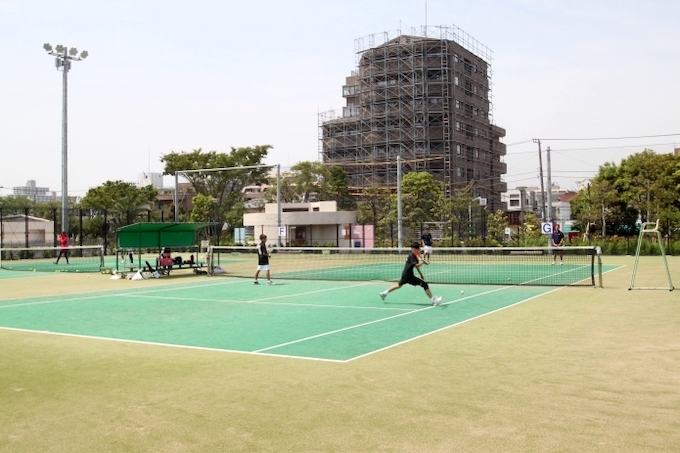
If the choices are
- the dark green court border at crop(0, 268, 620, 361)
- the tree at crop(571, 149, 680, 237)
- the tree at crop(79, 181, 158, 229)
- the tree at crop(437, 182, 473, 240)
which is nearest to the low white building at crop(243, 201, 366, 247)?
the tree at crop(437, 182, 473, 240)

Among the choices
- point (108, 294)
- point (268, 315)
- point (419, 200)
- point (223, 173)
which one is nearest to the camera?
point (268, 315)

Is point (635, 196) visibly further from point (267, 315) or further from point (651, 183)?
point (267, 315)

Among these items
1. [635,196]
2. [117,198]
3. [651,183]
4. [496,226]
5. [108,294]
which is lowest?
[108,294]

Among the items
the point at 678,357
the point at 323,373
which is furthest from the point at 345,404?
the point at 678,357

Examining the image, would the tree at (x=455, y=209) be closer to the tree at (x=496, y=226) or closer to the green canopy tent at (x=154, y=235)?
the tree at (x=496, y=226)

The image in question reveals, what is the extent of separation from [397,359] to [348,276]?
50.3 ft

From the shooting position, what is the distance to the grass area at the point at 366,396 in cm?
541

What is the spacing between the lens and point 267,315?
527 inches

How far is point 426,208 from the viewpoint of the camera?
58250 mm

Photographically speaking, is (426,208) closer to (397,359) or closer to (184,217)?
(184,217)

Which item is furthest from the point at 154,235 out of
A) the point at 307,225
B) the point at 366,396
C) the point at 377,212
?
the point at 377,212

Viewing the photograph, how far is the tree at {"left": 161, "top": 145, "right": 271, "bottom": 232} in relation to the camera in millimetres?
67562

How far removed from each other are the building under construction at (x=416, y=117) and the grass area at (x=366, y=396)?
61302 millimetres

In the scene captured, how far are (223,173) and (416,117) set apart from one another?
22.0 meters
